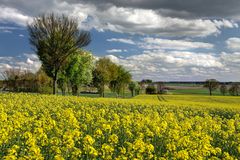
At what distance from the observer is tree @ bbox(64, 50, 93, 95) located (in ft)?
258

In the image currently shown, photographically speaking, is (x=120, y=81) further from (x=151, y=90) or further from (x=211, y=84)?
(x=211, y=84)

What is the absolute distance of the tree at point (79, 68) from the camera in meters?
78.8

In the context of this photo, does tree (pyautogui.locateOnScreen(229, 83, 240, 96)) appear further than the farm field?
Yes

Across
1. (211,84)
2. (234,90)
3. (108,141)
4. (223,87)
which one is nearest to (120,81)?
(234,90)

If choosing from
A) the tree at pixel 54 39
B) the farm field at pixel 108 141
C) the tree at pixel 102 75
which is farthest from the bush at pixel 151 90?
the farm field at pixel 108 141

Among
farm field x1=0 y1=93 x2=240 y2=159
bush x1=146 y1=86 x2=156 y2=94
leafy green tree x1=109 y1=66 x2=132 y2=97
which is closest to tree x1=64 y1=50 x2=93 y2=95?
leafy green tree x1=109 y1=66 x2=132 y2=97

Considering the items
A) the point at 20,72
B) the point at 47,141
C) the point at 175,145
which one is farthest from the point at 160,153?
the point at 20,72

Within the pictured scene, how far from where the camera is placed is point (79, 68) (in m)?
81.5

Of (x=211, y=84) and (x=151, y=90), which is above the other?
(x=211, y=84)

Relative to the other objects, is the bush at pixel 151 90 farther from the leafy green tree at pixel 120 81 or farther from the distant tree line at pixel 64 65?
the leafy green tree at pixel 120 81

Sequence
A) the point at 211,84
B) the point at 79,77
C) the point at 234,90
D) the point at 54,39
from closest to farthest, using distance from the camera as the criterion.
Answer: the point at 54,39 < the point at 79,77 < the point at 234,90 < the point at 211,84

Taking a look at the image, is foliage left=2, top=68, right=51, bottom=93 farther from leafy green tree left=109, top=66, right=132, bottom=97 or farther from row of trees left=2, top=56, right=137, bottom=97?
leafy green tree left=109, top=66, right=132, bottom=97

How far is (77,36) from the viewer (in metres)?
62.0

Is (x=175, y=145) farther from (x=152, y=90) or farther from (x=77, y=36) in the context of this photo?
(x=152, y=90)
